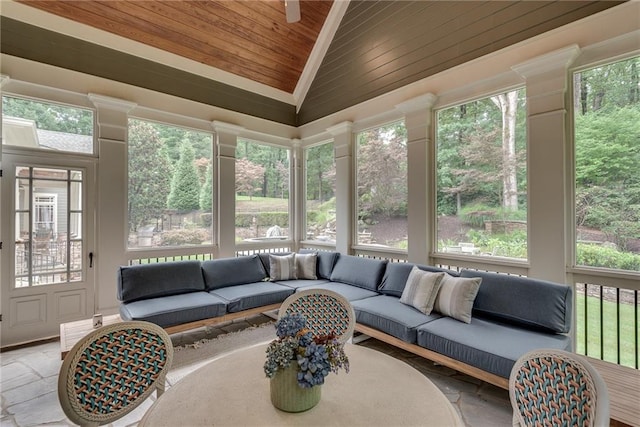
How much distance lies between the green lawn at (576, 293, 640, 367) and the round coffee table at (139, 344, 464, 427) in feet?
8.04

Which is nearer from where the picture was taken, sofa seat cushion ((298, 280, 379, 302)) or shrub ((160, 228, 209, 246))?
sofa seat cushion ((298, 280, 379, 302))

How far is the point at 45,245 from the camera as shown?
11.6 feet

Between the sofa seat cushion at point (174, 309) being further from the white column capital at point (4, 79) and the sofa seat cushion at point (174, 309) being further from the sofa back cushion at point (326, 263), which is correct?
the white column capital at point (4, 79)

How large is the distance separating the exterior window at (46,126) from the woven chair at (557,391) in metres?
4.83

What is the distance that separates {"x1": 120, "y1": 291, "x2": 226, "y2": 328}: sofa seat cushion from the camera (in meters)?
2.96

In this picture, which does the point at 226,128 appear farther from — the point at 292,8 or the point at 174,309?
the point at 174,309

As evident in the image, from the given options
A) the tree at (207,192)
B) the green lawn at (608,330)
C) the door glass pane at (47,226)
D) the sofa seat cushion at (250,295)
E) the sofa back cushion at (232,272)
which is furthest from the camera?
the tree at (207,192)

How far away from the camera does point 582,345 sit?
2.72 m

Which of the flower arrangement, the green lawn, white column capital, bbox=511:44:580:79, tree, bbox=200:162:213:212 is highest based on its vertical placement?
white column capital, bbox=511:44:580:79

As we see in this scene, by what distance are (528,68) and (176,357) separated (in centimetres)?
459

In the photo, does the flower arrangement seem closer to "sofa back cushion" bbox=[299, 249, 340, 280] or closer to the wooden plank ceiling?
"sofa back cushion" bbox=[299, 249, 340, 280]

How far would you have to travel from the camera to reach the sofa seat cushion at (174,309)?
2.96m

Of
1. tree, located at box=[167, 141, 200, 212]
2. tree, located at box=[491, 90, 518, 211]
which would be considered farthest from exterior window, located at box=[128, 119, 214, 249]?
tree, located at box=[491, 90, 518, 211]

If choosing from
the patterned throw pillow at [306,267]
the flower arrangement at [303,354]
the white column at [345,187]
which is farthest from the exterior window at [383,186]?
the flower arrangement at [303,354]
